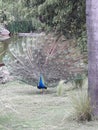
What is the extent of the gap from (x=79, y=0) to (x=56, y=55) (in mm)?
1644

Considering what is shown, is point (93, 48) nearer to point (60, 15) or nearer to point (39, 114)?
point (39, 114)

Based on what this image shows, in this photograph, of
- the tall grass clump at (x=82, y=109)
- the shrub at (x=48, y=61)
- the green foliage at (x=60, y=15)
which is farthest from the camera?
the shrub at (x=48, y=61)

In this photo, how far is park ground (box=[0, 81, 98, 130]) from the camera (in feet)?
24.6

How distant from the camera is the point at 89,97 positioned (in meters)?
7.85

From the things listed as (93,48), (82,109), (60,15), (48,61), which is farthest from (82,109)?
(60,15)

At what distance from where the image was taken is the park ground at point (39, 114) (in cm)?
749

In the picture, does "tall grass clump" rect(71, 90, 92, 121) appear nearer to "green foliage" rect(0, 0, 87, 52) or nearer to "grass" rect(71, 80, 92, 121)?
"grass" rect(71, 80, 92, 121)

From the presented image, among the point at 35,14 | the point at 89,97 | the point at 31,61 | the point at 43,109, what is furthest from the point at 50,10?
the point at 89,97

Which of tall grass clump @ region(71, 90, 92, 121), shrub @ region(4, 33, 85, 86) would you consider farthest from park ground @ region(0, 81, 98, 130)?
shrub @ region(4, 33, 85, 86)

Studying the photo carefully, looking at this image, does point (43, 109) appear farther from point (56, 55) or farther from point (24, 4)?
point (24, 4)

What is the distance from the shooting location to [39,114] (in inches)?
338

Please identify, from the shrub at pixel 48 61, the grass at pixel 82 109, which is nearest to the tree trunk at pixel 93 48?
the grass at pixel 82 109

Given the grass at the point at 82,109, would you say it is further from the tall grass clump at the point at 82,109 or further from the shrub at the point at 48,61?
the shrub at the point at 48,61

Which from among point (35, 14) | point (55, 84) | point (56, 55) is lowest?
point (55, 84)
